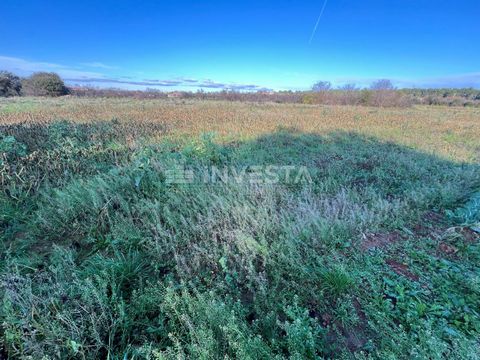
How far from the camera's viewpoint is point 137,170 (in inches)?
163

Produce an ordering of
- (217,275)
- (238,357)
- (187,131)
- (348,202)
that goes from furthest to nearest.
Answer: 1. (187,131)
2. (348,202)
3. (217,275)
4. (238,357)

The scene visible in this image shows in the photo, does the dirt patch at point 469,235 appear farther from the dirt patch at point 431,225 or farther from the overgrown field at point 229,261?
the dirt patch at point 431,225

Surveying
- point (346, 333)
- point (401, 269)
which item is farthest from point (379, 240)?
point (346, 333)

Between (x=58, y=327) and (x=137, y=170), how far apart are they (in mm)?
2911

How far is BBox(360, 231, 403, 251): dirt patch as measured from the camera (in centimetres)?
271

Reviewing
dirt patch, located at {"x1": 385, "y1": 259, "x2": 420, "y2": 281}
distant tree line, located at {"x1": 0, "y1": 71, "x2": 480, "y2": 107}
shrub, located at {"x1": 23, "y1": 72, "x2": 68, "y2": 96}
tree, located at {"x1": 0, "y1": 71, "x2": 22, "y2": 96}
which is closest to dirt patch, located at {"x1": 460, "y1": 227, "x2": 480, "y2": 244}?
dirt patch, located at {"x1": 385, "y1": 259, "x2": 420, "y2": 281}

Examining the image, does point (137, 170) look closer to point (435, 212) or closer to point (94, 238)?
point (94, 238)

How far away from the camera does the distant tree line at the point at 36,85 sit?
27.0 meters

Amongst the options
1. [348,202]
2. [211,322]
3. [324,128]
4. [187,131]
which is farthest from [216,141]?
[211,322]

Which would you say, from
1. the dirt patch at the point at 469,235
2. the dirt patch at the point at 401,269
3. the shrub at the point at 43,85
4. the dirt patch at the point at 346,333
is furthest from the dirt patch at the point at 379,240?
the shrub at the point at 43,85

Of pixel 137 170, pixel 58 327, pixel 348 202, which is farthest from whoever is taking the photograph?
pixel 137 170

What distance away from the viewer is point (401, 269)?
7.87ft

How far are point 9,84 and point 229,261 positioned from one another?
38.2 m

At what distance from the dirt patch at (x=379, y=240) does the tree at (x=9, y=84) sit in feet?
123
